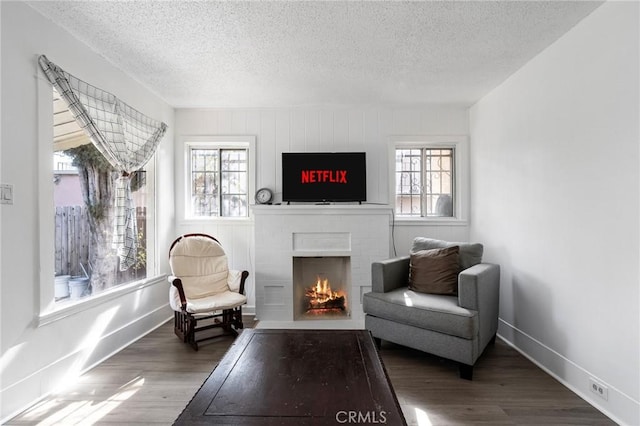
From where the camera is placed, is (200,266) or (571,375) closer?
(571,375)

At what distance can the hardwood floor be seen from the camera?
1.86 meters

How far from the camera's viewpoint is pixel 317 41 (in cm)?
237

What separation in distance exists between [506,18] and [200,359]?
3405 mm

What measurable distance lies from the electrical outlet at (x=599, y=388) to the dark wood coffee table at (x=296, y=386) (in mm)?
1453

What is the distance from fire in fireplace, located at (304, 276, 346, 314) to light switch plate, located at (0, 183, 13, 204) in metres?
2.80

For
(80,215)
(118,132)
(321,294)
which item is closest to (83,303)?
(80,215)

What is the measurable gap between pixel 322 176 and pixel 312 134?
548 millimetres

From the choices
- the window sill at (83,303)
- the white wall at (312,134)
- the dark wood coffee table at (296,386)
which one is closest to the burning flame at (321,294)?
the white wall at (312,134)

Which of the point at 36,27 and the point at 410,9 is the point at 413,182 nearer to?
the point at 410,9

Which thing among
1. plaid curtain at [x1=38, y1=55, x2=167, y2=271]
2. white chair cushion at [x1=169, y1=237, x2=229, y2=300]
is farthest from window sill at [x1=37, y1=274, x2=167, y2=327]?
white chair cushion at [x1=169, y1=237, x2=229, y2=300]

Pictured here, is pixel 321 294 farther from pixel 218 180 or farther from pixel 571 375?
pixel 571 375

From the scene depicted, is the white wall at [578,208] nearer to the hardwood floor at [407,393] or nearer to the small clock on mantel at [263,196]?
the hardwood floor at [407,393]

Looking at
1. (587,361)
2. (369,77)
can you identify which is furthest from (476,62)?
(587,361)

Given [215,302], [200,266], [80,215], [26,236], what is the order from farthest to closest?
[200,266]
[215,302]
[80,215]
[26,236]
